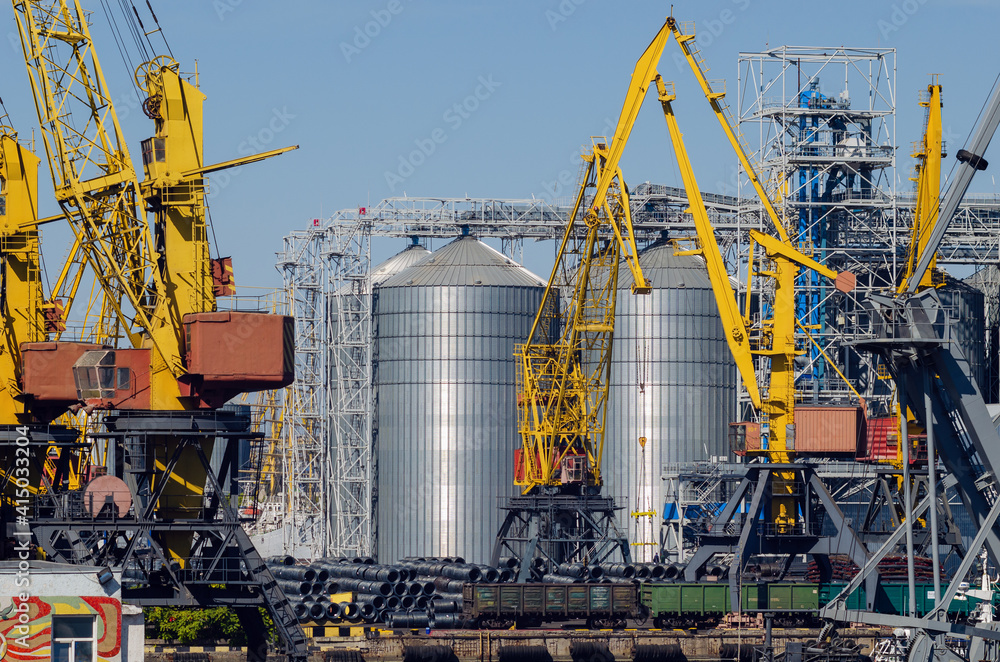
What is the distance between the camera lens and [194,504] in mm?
56750

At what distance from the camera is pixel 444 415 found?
117 metres

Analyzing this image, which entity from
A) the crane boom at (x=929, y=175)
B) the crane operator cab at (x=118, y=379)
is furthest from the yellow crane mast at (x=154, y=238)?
the crane boom at (x=929, y=175)

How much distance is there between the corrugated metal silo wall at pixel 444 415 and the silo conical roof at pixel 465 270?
40.4 inches

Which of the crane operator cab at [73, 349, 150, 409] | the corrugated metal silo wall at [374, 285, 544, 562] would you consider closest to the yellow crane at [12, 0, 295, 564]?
the crane operator cab at [73, 349, 150, 409]

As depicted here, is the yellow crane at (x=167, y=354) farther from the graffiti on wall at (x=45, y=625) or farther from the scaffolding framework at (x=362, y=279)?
the scaffolding framework at (x=362, y=279)

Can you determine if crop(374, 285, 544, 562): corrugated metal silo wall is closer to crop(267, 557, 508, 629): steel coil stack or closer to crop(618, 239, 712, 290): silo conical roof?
crop(618, 239, 712, 290): silo conical roof

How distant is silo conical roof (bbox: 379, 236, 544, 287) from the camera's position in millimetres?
119812

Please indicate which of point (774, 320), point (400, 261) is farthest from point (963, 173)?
point (400, 261)

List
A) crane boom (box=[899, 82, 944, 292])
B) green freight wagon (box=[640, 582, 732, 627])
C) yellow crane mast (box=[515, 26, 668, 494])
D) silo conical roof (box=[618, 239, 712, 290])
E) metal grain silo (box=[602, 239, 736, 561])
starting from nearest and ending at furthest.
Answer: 1. crane boom (box=[899, 82, 944, 292])
2. green freight wagon (box=[640, 582, 732, 627])
3. yellow crane mast (box=[515, 26, 668, 494])
4. metal grain silo (box=[602, 239, 736, 561])
5. silo conical roof (box=[618, 239, 712, 290])

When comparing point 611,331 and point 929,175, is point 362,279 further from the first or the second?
point 929,175

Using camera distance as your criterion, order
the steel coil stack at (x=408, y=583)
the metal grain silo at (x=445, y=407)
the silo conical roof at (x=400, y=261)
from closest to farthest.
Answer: the steel coil stack at (x=408, y=583)
the metal grain silo at (x=445, y=407)
the silo conical roof at (x=400, y=261)

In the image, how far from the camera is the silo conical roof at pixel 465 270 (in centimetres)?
11981

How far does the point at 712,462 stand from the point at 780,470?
1271 inches

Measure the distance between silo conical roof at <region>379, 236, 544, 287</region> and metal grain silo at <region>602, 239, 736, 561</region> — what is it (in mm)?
8968
